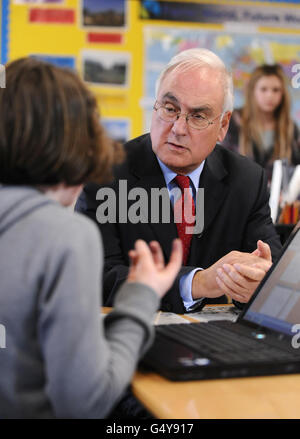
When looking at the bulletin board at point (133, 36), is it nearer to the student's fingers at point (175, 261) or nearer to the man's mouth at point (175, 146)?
the man's mouth at point (175, 146)

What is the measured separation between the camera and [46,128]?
0.76 m

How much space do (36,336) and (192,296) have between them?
0.71m

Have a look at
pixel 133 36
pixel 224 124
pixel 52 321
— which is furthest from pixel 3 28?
pixel 52 321

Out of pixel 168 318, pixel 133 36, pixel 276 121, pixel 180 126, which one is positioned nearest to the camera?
pixel 168 318

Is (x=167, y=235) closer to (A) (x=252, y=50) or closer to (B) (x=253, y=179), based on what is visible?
(B) (x=253, y=179)

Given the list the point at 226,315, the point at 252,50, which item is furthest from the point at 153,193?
the point at 252,50

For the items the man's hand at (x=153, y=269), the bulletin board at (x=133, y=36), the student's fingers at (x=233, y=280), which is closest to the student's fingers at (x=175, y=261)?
the man's hand at (x=153, y=269)

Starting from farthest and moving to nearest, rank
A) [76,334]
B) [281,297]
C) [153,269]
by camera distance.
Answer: [281,297]
[153,269]
[76,334]

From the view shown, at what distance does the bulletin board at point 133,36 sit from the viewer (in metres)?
3.66

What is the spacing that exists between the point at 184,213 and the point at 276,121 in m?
2.50

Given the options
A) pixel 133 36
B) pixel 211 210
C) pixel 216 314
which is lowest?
pixel 216 314

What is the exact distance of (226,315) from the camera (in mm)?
1300
